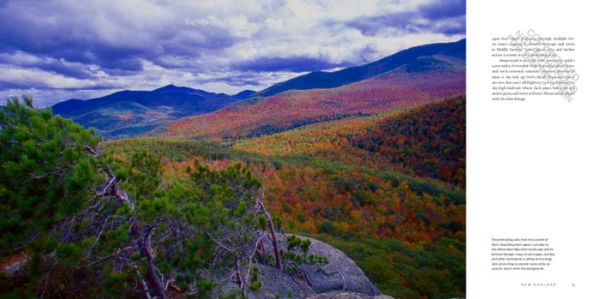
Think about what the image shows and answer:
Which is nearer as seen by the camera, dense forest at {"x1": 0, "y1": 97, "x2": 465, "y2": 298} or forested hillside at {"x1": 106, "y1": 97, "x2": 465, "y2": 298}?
dense forest at {"x1": 0, "y1": 97, "x2": 465, "y2": 298}

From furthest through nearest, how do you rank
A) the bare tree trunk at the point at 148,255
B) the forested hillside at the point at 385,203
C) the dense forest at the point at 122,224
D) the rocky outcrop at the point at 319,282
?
the forested hillside at the point at 385,203 → the rocky outcrop at the point at 319,282 → the bare tree trunk at the point at 148,255 → the dense forest at the point at 122,224

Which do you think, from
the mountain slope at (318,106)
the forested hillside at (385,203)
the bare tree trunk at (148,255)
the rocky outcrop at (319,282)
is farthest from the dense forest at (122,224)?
the mountain slope at (318,106)

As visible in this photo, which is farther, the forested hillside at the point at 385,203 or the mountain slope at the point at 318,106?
the mountain slope at the point at 318,106

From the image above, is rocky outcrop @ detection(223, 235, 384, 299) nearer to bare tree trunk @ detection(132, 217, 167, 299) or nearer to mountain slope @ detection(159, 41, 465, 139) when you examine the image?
bare tree trunk @ detection(132, 217, 167, 299)

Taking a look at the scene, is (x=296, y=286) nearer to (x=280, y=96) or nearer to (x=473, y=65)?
(x=473, y=65)


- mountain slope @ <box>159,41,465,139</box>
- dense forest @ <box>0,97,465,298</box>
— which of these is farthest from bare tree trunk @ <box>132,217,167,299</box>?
mountain slope @ <box>159,41,465,139</box>

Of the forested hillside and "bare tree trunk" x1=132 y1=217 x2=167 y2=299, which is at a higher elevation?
"bare tree trunk" x1=132 y1=217 x2=167 y2=299

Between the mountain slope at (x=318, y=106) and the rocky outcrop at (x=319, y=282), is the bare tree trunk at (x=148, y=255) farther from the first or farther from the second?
the mountain slope at (x=318, y=106)

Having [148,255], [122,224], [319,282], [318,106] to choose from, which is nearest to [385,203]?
[319,282]

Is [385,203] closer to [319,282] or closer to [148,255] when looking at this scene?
[319,282]

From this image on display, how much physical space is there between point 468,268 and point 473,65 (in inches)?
119

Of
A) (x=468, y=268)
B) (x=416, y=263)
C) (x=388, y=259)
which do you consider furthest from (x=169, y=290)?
(x=416, y=263)

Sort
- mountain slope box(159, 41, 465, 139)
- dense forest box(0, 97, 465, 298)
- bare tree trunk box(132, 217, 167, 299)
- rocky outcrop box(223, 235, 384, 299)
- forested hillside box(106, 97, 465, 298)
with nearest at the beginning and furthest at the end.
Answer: dense forest box(0, 97, 465, 298) < bare tree trunk box(132, 217, 167, 299) < rocky outcrop box(223, 235, 384, 299) < forested hillside box(106, 97, 465, 298) < mountain slope box(159, 41, 465, 139)

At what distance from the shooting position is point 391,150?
42.7 m
